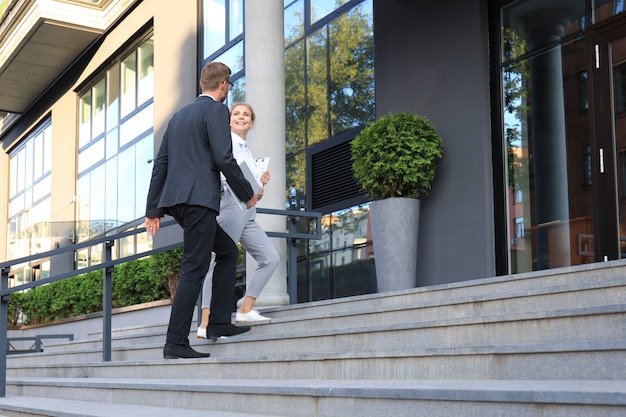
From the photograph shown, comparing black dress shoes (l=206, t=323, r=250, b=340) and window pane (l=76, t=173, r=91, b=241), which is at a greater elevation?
window pane (l=76, t=173, r=91, b=241)

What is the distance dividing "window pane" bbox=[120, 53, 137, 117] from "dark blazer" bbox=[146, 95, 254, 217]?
44.3 feet

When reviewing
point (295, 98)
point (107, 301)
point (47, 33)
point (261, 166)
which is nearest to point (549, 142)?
point (261, 166)

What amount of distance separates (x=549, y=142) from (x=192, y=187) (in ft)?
13.3

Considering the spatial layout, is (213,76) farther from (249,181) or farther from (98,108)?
(98,108)

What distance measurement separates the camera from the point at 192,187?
537cm

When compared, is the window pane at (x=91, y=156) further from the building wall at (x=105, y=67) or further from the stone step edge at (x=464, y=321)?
the stone step edge at (x=464, y=321)

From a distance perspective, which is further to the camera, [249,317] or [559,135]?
[559,135]

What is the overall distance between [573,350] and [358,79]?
8.15 metres

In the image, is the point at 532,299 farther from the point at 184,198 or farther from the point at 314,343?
the point at 184,198

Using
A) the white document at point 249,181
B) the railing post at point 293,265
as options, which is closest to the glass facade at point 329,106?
the railing post at point 293,265

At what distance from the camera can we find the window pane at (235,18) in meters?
14.8

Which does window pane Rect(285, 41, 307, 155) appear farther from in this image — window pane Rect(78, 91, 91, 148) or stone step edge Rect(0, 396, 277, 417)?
window pane Rect(78, 91, 91, 148)

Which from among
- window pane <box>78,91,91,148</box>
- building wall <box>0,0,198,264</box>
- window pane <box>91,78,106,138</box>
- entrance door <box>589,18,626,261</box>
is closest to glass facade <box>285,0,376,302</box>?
entrance door <box>589,18,626,261</box>

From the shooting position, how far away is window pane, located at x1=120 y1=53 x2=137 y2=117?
1881 centimetres
